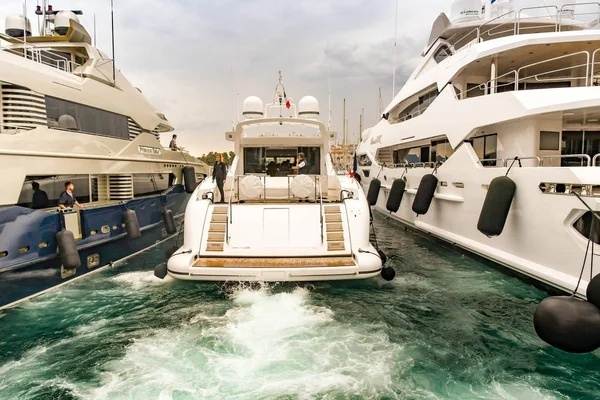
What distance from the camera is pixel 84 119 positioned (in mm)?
9945

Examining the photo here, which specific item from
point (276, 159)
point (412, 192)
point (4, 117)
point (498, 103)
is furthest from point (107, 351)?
point (412, 192)

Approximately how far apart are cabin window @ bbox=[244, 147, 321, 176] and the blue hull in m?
3.43

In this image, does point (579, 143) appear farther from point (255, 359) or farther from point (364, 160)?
point (364, 160)

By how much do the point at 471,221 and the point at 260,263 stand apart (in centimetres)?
539

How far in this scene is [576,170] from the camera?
6.32 m

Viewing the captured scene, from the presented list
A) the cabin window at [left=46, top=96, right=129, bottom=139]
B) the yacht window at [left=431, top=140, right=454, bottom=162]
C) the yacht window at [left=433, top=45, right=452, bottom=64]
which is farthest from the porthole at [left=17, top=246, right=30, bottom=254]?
the yacht window at [left=433, top=45, right=452, bottom=64]

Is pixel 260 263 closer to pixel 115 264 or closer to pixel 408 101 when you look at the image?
pixel 115 264

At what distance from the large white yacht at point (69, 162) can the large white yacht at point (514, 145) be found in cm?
786

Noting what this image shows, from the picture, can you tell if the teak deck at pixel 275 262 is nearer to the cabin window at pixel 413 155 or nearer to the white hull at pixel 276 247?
the white hull at pixel 276 247

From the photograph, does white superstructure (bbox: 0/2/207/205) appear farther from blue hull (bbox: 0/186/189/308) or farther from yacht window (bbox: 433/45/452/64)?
yacht window (bbox: 433/45/452/64)

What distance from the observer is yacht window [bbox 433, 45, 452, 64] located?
46.0ft

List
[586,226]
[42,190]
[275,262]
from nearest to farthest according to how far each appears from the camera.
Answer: [586,226] < [275,262] < [42,190]

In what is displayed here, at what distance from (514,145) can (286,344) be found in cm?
706

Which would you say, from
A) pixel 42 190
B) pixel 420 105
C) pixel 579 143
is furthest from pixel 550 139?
pixel 42 190
